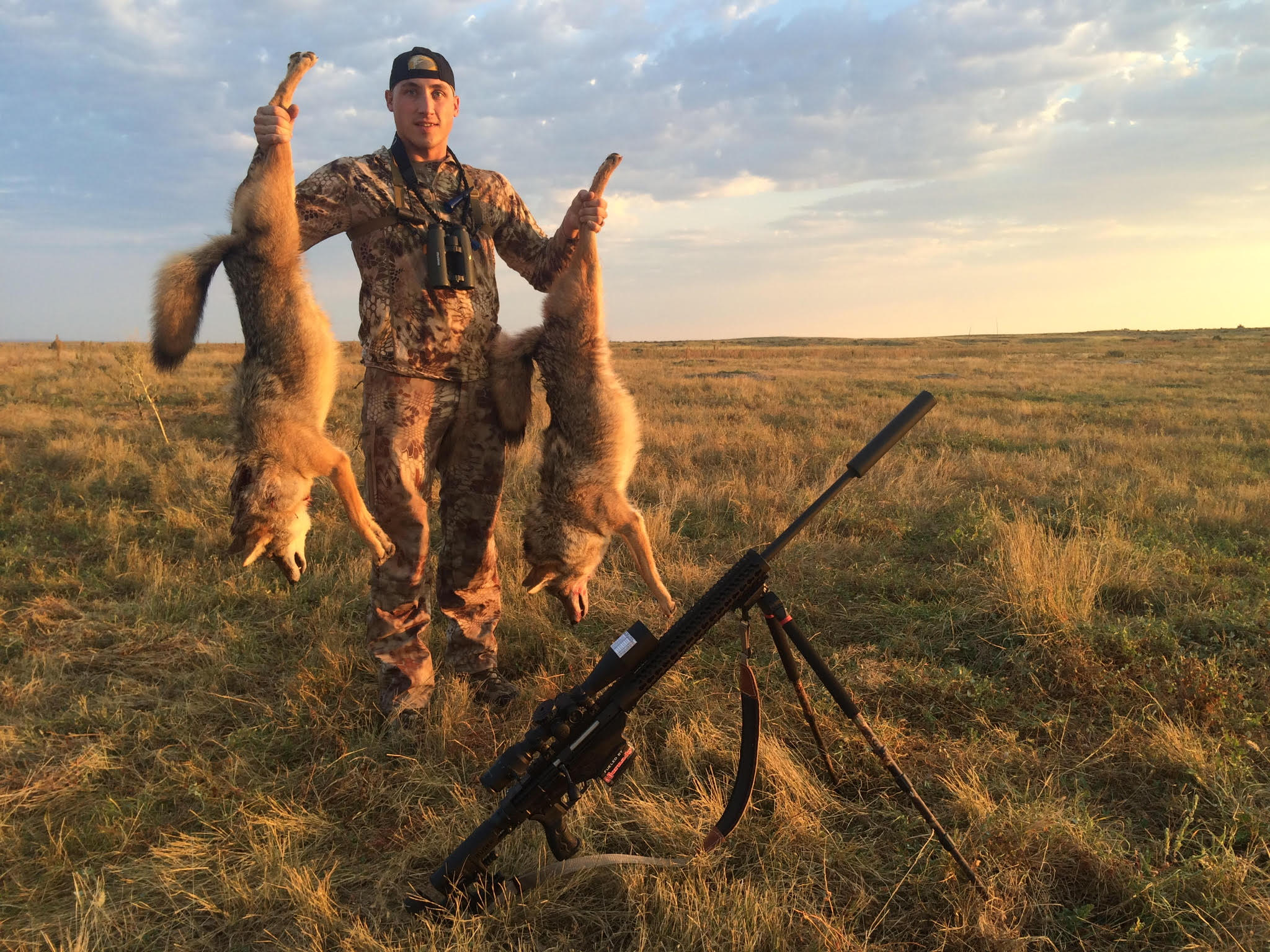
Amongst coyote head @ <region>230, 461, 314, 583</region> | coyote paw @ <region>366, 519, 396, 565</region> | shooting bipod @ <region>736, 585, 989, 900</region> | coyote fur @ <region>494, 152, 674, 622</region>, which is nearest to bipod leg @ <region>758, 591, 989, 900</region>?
shooting bipod @ <region>736, 585, 989, 900</region>

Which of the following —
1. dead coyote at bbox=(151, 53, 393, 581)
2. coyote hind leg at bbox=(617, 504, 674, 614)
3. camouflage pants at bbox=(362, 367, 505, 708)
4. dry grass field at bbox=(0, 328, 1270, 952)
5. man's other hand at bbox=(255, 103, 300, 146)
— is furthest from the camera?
camouflage pants at bbox=(362, 367, 505, 708)

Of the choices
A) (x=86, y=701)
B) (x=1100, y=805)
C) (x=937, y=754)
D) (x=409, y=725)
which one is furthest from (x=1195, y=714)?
(x=86, y=701)

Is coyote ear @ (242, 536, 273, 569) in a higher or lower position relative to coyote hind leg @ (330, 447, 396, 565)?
lower

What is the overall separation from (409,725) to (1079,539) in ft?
18.4

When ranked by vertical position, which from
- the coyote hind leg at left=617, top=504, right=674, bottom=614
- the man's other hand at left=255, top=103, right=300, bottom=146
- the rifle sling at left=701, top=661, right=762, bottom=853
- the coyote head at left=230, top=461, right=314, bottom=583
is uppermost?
the man's other hand at left=255, top=103, right=300, bottom=146

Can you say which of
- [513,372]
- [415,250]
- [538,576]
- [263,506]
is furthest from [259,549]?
[415,250]

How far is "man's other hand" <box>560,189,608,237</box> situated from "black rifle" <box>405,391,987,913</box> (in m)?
1.87

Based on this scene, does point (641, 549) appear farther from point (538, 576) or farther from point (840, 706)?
point (840, 706)

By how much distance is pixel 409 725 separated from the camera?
404 cm

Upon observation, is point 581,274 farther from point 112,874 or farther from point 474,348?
point 112,874

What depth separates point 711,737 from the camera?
12.3ft

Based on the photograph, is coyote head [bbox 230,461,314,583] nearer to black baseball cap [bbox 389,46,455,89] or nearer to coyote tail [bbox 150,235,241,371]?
coyote tail [bbox 150,235,241,371]

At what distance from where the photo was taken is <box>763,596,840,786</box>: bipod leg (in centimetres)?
265

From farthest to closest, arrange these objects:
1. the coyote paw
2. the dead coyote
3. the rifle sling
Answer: the coyote paw
the dead coyote
the rifle sling
